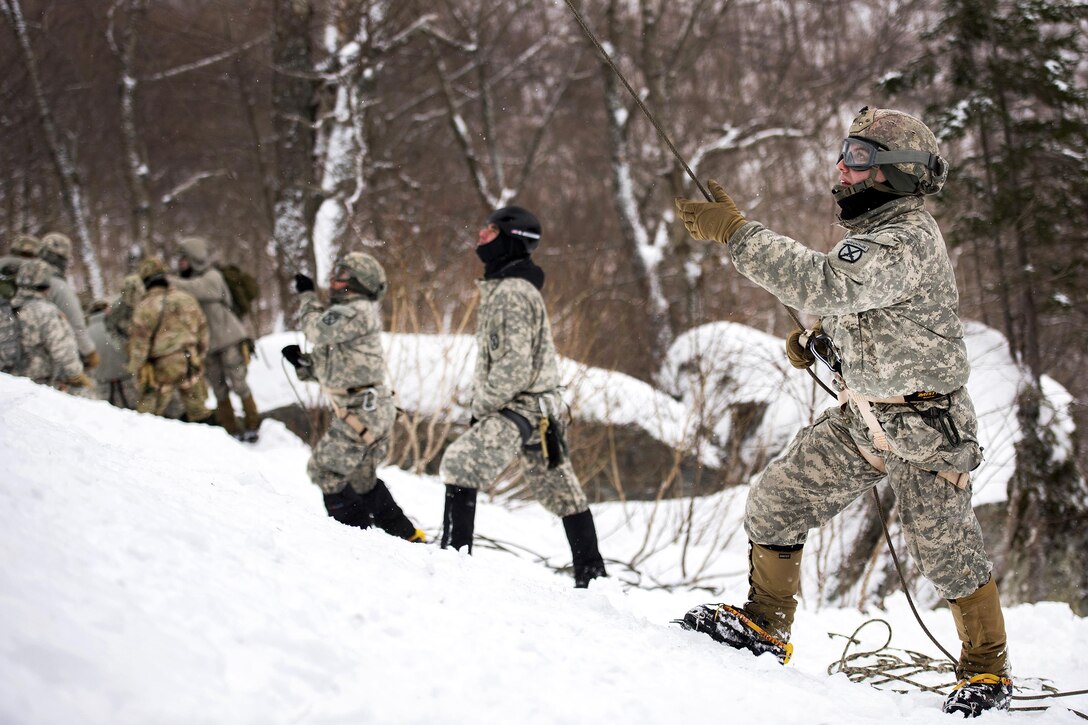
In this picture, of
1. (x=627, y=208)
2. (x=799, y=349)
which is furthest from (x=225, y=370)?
(x=627, y=208)

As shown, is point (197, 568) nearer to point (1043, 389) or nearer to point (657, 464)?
point (657, 464)

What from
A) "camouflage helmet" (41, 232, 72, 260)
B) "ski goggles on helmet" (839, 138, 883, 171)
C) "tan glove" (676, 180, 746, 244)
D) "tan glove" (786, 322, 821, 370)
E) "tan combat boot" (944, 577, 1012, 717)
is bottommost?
"tan combat boot" (944, 577, 1012, 717)

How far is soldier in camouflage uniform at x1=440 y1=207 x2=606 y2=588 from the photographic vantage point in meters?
3.84

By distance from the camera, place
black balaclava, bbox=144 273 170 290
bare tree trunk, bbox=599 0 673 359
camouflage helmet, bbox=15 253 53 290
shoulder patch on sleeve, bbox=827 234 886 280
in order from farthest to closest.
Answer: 1. bare tree trunk, bbox=599 0 673 359
2. black balaclava, bbox=144 273 170 290
3. camouflage helmet, bbox=15 253 53 290
4. shoulder patch on sleeve, bbox=827 234 886 280

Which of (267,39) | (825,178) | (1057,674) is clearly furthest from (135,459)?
(825,178)

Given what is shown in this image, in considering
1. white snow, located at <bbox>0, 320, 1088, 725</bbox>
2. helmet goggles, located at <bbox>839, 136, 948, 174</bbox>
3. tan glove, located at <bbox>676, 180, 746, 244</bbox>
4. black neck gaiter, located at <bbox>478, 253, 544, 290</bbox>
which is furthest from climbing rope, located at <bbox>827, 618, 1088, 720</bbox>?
black neck gaiter, located at <bbox>478, 253, 544, 290</bbox>

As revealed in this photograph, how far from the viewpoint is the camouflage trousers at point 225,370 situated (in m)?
7.96

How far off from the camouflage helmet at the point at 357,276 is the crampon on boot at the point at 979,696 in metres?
3.39

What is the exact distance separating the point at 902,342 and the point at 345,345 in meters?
2.93

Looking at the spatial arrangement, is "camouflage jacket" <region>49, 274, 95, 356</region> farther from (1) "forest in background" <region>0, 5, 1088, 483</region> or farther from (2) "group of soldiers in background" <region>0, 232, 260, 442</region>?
(1) "forest in background" <region>0, 5, 1088, 483</region>

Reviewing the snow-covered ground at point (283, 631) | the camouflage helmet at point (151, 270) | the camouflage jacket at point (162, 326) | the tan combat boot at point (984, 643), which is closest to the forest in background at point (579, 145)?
the camouflage helmet at point (151, 270)

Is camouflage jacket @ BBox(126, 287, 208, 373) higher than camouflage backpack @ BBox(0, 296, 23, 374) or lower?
higher

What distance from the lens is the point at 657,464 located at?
8883 millimetres

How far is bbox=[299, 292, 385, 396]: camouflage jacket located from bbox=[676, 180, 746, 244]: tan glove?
7.27 ft
